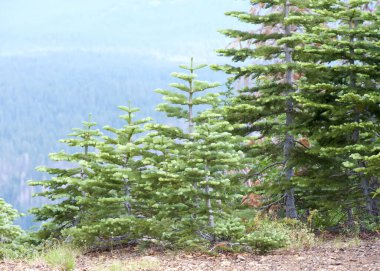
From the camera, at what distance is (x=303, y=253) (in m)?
10.5

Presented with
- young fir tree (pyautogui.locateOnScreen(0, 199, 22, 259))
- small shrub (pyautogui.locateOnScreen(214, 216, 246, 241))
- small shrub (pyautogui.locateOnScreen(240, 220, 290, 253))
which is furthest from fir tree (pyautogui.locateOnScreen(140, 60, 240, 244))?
young fir tree (pyautogui.locateOnScreen(0, 199, 22, 259))

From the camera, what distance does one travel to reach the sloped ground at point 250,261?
9.37 meters

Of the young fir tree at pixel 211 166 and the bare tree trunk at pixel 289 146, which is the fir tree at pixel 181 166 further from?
the bare tree trunk at pixel 289 146

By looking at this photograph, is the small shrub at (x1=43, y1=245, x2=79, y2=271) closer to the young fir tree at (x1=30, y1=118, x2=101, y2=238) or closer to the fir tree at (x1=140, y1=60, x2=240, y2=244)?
the fir tree at (x1=140, y1=60, x2=240, y2=244)

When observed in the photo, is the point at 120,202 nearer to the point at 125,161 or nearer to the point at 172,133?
the point at 125,161

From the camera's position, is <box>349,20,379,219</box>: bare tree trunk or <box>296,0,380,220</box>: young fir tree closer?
<box>296,0,380,220</box>: young fir tree

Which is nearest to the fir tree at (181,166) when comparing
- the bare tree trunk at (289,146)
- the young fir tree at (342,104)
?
the bare tree trunk at (289,146)

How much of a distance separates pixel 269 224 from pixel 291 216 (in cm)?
175

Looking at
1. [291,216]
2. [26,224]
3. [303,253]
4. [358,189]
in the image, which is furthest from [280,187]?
[26,224]

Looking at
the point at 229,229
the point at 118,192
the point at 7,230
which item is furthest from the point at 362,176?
the point at 7,230

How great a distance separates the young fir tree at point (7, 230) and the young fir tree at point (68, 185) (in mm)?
574

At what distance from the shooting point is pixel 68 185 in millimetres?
14164

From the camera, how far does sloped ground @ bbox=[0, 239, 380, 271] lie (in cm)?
937

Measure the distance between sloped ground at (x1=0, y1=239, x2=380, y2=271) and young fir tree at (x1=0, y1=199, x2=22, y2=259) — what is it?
2395 mm
